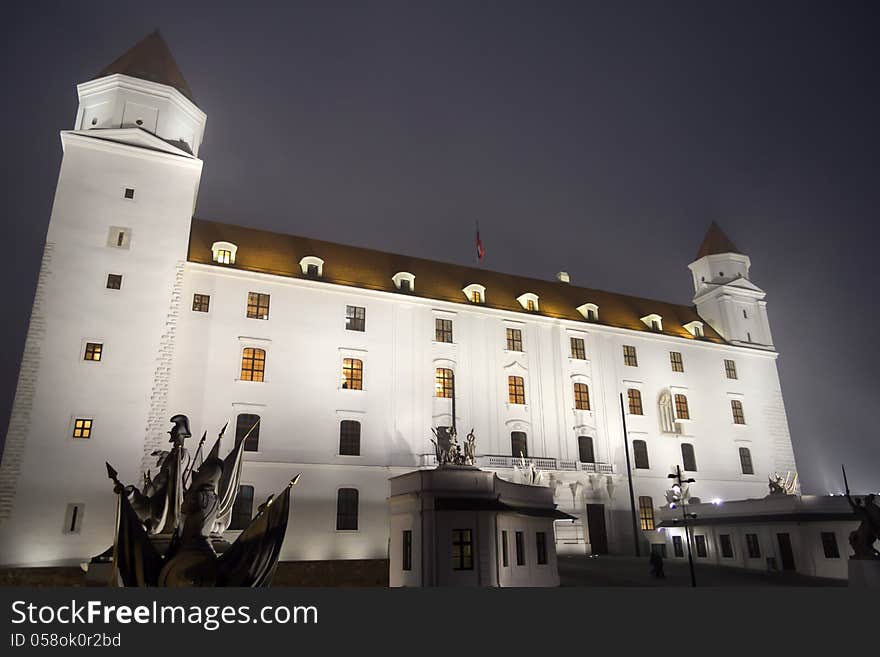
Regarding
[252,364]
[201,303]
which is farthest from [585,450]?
[201,303]

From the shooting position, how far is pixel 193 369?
26000 mm

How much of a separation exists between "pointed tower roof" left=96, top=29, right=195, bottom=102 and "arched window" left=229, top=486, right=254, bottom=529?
20313 mm

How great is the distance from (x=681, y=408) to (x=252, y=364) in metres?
26.2

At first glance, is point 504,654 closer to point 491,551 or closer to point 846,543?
point 491,551

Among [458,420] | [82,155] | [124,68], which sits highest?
[124,68]

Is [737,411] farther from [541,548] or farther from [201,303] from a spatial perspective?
[201,303]

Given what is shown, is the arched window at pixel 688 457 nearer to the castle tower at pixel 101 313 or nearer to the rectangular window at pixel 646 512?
the rectangular window at pixel 646 512

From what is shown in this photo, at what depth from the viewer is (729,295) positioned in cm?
4275

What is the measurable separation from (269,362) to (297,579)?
962 centimetres

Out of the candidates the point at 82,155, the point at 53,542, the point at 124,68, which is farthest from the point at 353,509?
the point at 124,68

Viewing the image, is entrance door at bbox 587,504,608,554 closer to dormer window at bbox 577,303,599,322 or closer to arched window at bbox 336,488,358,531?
dormer window at bbox 577,303,599,322

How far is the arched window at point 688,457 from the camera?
35.7m

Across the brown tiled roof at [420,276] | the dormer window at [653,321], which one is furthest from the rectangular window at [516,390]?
the dormer window at [653,321]

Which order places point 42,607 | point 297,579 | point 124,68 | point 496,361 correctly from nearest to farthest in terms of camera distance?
1. point 42,607
2. point 297,579
3. point 124,68
4. point 496,361
